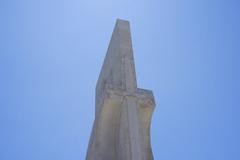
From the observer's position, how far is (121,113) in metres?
12.5

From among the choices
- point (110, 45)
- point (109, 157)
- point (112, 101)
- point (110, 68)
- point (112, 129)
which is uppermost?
point (110, 45)

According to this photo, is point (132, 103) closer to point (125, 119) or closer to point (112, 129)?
point (125, 119)

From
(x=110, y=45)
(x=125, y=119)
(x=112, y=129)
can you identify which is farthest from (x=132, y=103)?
(x=110, y=45)

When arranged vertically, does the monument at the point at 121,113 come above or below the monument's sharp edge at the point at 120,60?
below

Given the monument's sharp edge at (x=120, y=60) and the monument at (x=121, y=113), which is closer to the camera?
the monument at (x=121, y=113)

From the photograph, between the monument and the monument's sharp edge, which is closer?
→ the monument

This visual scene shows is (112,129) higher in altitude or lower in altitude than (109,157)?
higher

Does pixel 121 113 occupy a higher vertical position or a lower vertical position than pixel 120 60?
lower

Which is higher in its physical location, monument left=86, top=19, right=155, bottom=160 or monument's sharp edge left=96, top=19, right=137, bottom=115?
monument's sharp edge left=96, top=19, right=137, bottom=115

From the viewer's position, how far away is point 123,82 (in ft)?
41.8

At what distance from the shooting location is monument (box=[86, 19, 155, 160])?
1170 centimetres

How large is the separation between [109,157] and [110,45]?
5051 mm

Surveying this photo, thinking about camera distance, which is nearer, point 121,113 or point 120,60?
point 121,113

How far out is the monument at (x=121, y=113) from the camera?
38.4 feet
